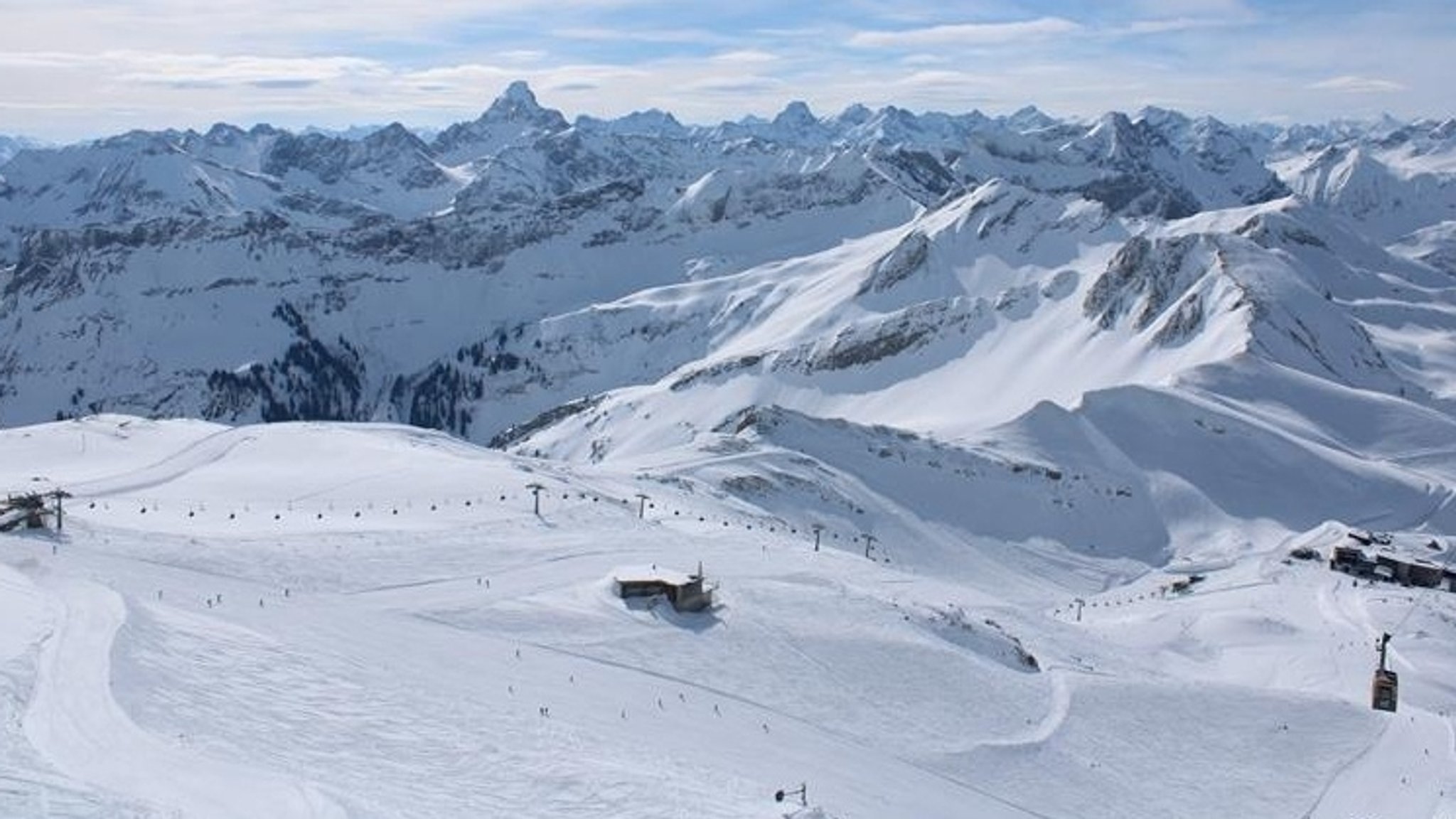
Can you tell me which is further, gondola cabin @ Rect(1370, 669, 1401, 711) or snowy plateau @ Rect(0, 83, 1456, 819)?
gondola cabin @ Rect(1370, 669, 1401, 711)

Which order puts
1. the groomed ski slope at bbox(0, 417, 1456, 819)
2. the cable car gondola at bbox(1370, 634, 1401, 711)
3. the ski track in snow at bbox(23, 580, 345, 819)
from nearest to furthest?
1. the ski track in snow at bbox(23, 580, 345, 819)
2. the groomed ski slope at bbox(0, 417, 1456, 819)
3. the cable car gondola at bbox(1370, 634, 1401, 711)

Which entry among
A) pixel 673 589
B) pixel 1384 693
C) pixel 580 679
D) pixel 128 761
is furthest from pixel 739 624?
pixel 1384 693

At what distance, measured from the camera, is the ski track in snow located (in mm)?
23203

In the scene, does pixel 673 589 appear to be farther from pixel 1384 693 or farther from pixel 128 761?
pixel 1384 693

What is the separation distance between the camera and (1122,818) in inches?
1470

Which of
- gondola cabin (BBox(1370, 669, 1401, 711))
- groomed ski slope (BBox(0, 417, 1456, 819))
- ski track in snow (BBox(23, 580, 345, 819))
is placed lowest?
gondola cabin (BBox(1370, 669, 1401, 711))

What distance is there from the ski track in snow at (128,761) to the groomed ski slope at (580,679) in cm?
9

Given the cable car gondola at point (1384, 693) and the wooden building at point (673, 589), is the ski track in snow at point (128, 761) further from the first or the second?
the cable car gondola at point (1384, 693)

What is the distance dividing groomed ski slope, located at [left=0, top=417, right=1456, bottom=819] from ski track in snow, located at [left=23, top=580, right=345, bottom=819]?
0.09m

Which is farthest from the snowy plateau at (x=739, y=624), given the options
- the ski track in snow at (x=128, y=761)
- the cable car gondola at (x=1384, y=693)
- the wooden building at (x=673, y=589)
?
the cable car gondola at (x=1384, y=693)

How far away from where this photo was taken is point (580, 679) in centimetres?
3762

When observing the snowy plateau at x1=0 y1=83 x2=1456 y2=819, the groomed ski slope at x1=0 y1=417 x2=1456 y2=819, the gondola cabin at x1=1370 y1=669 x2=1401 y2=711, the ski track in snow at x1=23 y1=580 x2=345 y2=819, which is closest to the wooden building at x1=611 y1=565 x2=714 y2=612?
the snowy plateau at x1=0 y1=83 x2=1456 y2=819

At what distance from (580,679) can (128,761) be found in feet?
48.7

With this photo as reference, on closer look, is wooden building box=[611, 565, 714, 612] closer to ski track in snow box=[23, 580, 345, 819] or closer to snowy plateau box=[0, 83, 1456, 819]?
snowy plateau box=[0, 83, 1456, 819]
